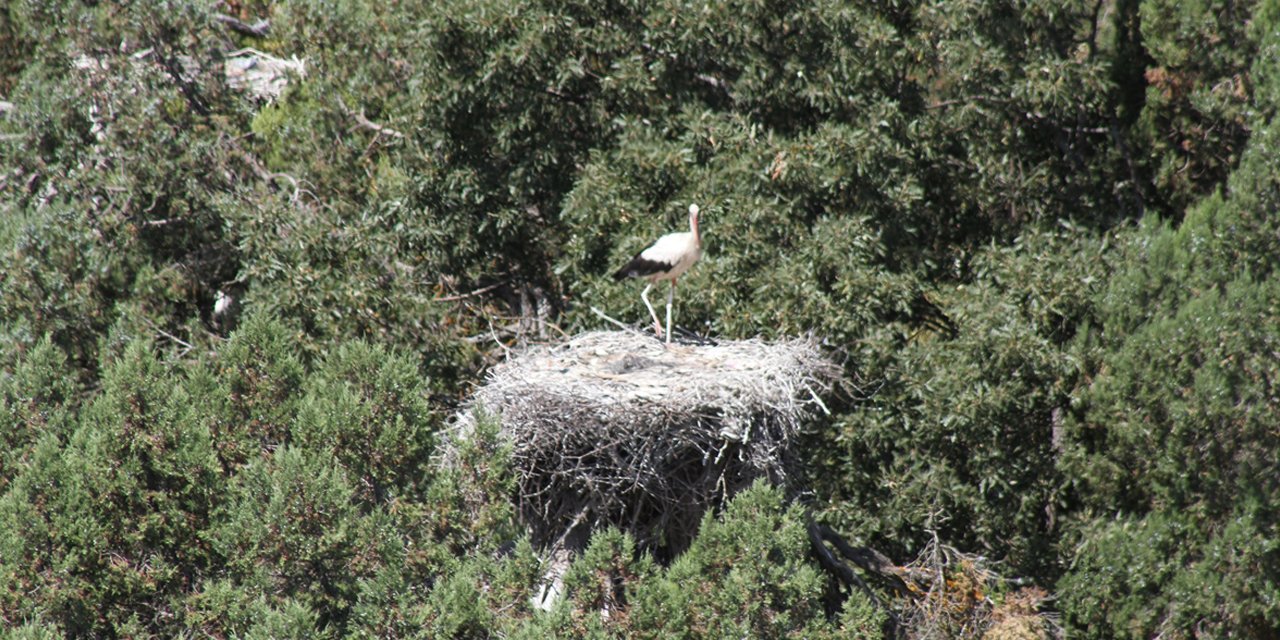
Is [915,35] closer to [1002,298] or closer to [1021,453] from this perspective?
[1002,298]

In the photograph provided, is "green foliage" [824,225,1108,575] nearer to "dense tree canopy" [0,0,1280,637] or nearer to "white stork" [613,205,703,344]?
"dense tree canopy" [0,0,1280,637]

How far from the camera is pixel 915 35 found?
41.1 feet

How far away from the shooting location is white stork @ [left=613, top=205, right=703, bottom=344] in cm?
1107

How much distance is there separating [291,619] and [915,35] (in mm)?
6977

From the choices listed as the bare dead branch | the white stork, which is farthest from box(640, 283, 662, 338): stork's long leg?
the bare dead branch

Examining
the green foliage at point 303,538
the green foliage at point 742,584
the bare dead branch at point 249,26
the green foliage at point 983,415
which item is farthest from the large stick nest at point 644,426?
the bare dead branch at point 249,26

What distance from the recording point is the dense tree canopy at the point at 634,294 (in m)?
10.2

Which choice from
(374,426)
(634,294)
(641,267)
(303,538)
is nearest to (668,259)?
(641,267)

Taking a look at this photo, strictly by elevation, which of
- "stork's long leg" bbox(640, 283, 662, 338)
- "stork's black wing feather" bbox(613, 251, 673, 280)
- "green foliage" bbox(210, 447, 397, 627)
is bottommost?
"green foliage" bbox(210, 447, 397, 627)

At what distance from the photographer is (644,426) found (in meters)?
9.78

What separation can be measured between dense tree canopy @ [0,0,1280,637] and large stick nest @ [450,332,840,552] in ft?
1.25

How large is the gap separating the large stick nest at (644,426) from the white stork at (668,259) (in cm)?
53

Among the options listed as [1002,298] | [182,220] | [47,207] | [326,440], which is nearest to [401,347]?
[326,440]

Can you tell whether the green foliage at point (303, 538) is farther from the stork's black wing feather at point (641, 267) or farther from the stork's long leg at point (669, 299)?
the stork's black wing feather at point (641, 267)
